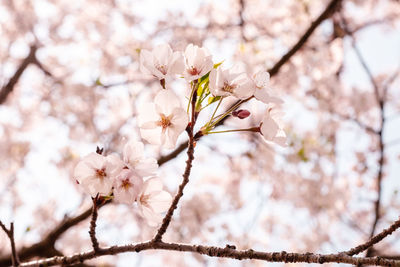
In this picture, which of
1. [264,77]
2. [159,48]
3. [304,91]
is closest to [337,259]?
[264,77]

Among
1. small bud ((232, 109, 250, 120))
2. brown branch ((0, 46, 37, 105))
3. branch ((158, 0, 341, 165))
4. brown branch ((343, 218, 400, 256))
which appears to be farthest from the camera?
brown branch ((0, 46, 37, 105))

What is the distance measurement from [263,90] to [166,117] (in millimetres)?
348

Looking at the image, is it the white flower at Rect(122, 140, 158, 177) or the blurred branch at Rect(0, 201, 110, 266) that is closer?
the white flower at Rect(122, 140, 158, 177)

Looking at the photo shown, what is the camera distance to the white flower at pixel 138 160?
125 cm

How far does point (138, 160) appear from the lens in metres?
1.31

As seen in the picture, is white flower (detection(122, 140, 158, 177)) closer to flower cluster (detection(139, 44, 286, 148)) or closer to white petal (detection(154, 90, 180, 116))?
flower cluster (detection(139, 44, 286, 148))

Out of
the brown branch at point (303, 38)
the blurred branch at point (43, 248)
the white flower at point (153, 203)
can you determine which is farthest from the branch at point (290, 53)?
the white flower at point (153, 203)

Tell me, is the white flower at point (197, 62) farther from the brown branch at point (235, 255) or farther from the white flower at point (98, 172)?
the brown branch at point (235, 255)

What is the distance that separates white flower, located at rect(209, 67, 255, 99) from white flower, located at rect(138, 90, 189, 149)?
0.45 feet

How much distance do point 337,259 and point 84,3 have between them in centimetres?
773

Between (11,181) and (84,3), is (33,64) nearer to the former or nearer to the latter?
(84,3)

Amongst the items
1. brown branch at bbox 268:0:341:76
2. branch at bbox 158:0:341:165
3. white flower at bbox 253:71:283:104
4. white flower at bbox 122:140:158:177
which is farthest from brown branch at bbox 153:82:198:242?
brown branch at bbox 268:0:341:76

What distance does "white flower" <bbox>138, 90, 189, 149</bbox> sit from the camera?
1206mm

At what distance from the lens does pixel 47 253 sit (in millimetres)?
3496
